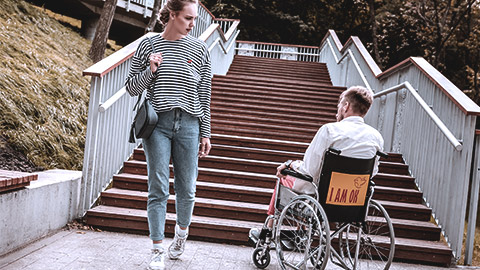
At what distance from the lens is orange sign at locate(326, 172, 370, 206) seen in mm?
2963

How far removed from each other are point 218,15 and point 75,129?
1717cm

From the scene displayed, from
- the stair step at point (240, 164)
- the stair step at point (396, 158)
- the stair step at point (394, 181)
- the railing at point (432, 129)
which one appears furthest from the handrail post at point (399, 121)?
the stair step at point (240, 164)

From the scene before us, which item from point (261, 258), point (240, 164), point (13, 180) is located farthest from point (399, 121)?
point (13, 180)

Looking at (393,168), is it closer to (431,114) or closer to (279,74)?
(431,114)

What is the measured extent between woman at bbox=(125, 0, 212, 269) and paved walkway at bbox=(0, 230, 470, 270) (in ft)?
1.33

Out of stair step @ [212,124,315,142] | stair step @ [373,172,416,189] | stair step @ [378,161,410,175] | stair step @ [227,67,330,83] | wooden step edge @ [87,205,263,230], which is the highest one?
stair step @ [227,67,330,83]

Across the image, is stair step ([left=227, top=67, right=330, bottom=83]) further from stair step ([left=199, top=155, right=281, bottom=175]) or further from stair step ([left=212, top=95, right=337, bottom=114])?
stair step ([left=199, top=155, right=281, bottom=175])

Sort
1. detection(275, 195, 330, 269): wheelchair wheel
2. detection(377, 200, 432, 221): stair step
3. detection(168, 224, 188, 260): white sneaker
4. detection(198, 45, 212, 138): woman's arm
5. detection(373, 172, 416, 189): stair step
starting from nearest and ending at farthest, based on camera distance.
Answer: detection(275, 195, 330, 269): wheelchair wheel
detection(198, 45, 212, 138): woman's arm
detection(168, 224, 188, 260): white sneaker
detection(377, 200, 432, 221): stair step
detection(373, 172, 416, 189): stair step

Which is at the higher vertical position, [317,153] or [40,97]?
[40,97]

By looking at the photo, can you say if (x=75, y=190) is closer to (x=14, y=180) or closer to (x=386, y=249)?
(x=14, y=180)

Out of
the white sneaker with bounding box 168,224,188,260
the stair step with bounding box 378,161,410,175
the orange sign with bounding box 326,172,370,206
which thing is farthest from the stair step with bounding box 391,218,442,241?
the white sneaker with bounding box 168,224,188,260

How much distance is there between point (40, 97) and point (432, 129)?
15.0 feet

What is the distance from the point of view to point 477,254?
6242mm

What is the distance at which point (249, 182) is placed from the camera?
5375mm
